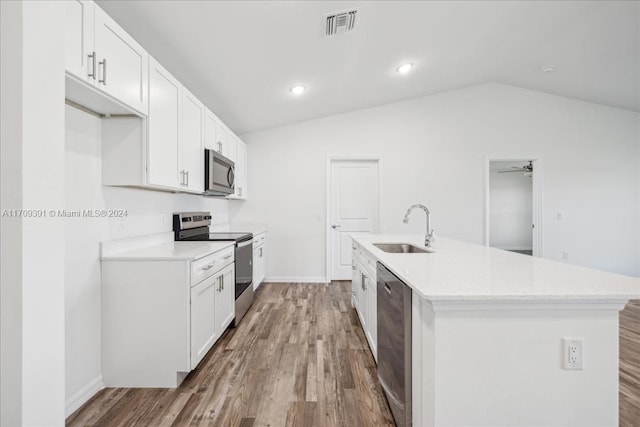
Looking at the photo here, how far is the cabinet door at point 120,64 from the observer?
4.71 feet

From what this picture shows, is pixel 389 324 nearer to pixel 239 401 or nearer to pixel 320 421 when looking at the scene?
pixel 320 421

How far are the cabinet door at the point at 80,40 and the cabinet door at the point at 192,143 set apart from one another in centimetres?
91

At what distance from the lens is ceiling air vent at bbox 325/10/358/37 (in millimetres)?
2250

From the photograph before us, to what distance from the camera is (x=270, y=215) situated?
458 centimetres

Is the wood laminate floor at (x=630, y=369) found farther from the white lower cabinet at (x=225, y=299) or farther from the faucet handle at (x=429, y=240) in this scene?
the white lower cabinet at (x=225, y=299)

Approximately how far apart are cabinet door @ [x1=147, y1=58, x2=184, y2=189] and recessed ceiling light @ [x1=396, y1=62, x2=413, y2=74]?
2.49 metres

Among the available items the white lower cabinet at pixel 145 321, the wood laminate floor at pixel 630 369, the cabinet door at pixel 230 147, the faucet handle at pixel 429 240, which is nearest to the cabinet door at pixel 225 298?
the white lower cabinet at pixel 145 321

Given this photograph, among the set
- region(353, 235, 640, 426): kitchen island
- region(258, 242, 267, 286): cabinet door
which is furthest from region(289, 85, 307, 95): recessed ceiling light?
region(353, 235, 640, 426): kitchen island

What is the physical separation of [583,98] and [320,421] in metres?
5.73

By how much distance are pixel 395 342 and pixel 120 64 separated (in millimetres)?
2042

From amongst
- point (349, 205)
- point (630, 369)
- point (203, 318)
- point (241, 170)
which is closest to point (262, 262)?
point (241, 170)

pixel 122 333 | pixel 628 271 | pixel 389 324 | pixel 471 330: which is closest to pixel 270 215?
pixel 122 333

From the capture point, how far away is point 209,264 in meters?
2.14

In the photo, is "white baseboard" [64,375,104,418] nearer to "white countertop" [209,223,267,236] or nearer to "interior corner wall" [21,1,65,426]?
"interior corner wall" [21,1,65,426]
